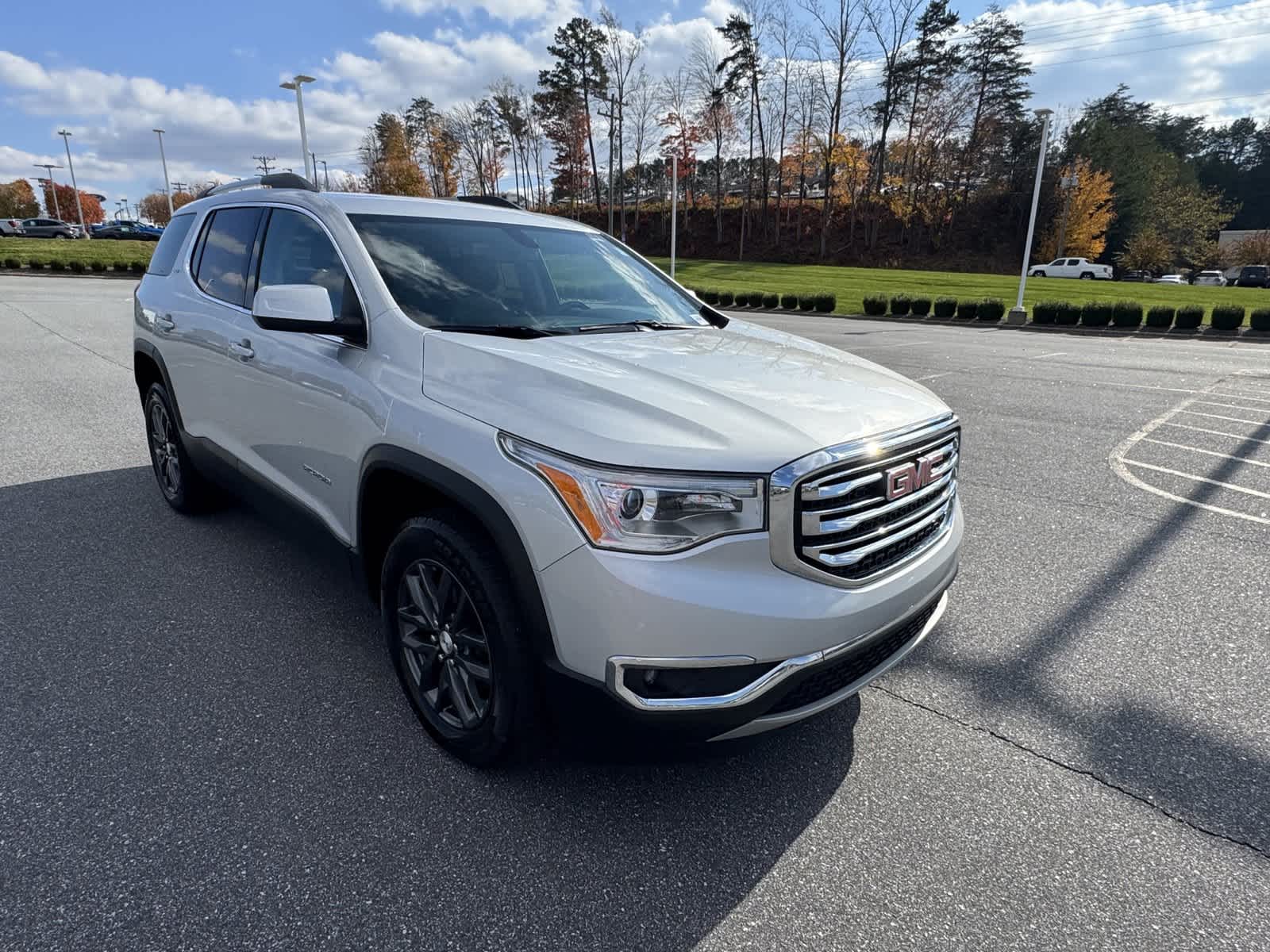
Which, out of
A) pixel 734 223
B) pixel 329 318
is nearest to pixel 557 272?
pixel 329 318

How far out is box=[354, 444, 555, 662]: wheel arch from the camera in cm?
204

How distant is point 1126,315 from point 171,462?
23.3 meters

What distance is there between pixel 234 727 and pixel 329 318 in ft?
5.02

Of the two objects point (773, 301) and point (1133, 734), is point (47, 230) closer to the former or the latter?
point (773, 301)

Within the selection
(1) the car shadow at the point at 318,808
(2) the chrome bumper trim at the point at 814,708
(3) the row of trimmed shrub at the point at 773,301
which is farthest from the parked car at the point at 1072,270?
(1) the car shadow at the point at 318,808

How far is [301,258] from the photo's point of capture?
3271mm

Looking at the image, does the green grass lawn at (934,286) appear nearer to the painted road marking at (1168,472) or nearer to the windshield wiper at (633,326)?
the painted road marking at (1168,472)

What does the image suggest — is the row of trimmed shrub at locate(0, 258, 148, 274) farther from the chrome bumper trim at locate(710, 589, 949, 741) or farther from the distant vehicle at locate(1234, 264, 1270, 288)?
the distant vehicle at locate(1234, 264, 1270, 288)

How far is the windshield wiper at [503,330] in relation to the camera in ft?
8.82

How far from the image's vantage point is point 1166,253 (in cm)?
5231

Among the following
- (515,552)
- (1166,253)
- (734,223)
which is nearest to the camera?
(515,552)

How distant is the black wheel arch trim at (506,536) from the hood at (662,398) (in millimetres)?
205

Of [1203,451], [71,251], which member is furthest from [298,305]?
[71,251]

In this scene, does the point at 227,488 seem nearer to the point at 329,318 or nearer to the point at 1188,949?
the point at 329,318
